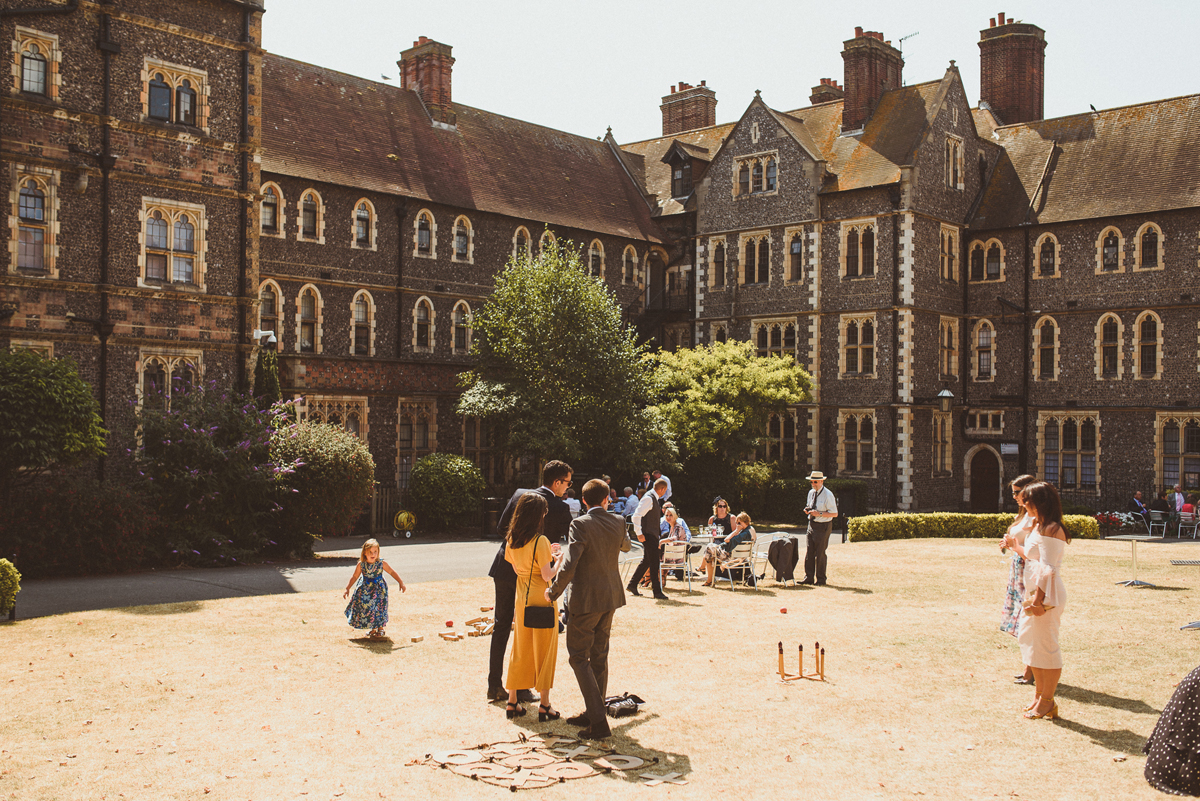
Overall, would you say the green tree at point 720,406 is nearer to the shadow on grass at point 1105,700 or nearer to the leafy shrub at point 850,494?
the leafy shrub at point 850,494

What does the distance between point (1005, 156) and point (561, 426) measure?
18.7 m

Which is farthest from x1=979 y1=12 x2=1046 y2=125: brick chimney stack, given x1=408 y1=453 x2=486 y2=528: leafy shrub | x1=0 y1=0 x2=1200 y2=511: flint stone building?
x1=408 y1=453 x2=486 y2=528: leafy shrub

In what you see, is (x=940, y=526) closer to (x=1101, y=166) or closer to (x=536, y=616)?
(x=1101, y=166)

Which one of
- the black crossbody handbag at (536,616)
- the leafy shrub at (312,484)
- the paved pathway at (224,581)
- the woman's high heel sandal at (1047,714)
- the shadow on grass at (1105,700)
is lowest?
the shadow on grass at (1105,700)

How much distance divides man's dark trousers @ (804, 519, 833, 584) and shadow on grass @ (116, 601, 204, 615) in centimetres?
925

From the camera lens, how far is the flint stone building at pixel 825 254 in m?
28.0

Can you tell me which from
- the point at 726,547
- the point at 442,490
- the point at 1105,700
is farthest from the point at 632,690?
the point at 442,490

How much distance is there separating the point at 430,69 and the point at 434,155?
3.86 metres

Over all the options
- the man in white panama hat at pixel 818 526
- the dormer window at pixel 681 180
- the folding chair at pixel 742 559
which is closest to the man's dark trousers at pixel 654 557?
the folding chair at pixel 742 559

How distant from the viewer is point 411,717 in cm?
873

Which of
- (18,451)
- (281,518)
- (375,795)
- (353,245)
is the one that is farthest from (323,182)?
(375,795)

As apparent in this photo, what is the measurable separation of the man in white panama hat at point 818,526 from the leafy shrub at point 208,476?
9512mm

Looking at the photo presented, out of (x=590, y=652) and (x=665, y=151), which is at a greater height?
(x=665, y=151)

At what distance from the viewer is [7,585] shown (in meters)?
12.4
